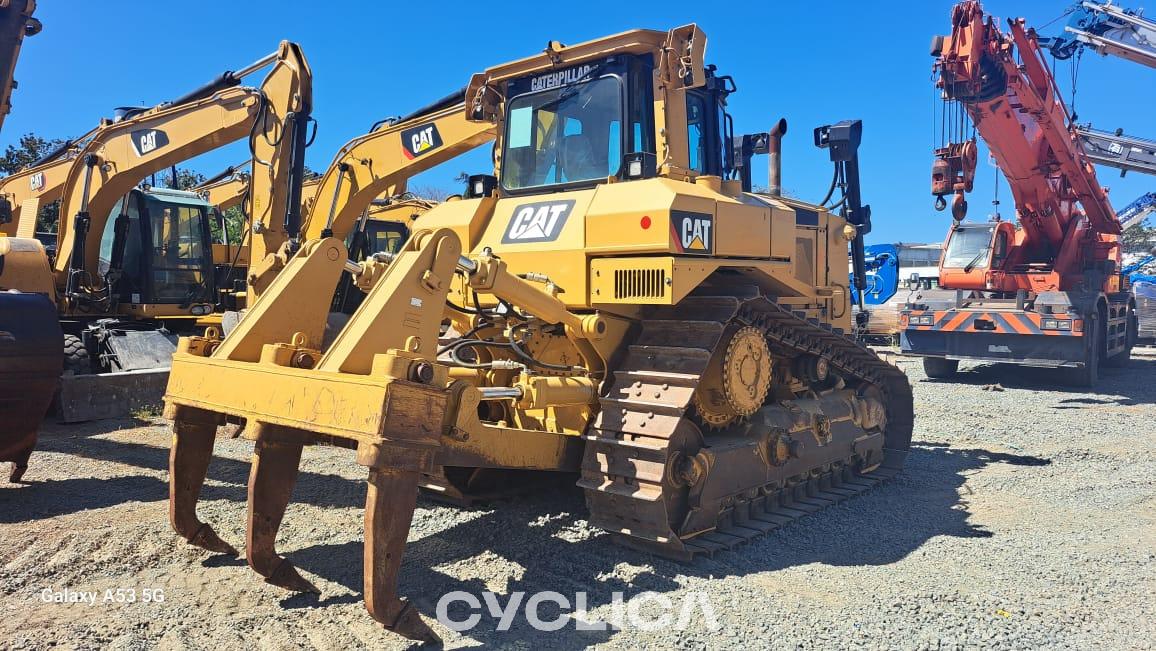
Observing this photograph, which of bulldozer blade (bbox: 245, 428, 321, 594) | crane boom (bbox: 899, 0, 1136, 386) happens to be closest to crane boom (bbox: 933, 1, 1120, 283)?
crane boom (bbox: 899, 0, 1136, 386)

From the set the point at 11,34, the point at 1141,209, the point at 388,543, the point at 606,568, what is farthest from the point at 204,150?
the point at 1141,209

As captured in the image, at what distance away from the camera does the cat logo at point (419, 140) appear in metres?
9.27

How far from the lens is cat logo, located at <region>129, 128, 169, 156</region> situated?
1051cm

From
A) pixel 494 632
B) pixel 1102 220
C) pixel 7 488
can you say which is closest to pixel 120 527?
pixel 7 488

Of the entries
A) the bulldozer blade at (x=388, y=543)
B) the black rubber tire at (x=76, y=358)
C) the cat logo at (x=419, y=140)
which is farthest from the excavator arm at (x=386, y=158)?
the bulldozer blade at (x=388, y=543)

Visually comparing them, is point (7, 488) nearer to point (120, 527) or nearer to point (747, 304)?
point (120, 527)

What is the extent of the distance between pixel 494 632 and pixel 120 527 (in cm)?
283

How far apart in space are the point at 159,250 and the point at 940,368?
12937mm

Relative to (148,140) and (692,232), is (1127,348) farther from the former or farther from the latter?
(148,140)

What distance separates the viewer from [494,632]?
3.81 metres

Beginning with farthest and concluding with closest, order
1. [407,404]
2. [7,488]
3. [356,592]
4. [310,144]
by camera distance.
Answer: [310,144]
[7,488]
[356,592]
[407,404]

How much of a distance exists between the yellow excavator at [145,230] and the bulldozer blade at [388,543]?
510 cm

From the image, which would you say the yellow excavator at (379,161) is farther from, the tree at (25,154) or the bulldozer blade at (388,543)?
the tree at (25,154)

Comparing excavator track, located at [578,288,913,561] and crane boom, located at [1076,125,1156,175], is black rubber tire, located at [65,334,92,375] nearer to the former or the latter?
excavator track, located at [578,288,913,561]
